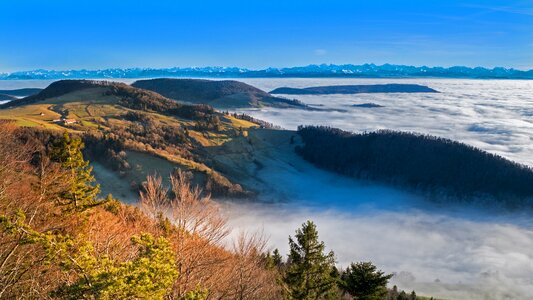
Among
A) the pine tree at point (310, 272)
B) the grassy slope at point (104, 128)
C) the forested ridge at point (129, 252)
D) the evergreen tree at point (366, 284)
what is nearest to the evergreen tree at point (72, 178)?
the forested ridge at point (129, 252)

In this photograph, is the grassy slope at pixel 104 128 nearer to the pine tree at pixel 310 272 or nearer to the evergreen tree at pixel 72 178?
the pine tree at pixel 310 272

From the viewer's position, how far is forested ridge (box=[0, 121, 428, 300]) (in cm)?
1151

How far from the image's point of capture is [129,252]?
57.4 feet

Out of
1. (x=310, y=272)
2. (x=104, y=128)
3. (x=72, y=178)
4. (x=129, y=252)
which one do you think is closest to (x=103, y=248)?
(x=129, y=252)

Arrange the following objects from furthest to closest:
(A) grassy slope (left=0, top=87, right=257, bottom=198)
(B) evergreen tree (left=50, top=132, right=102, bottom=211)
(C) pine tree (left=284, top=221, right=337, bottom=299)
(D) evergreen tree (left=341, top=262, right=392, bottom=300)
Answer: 1. (A) grassy slope (left=0, top=87, right=257, bottom=198)
2. (D) evergreen tree (left=341, top=262, right=392, bottom=300)
3. (C) pine tree (left=284, top=221, right=337, bottom=299)
4. (B) evergreen tree (left=50, top=132, right=102, bottom=211)

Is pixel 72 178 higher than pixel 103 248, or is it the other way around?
pixel 72 178

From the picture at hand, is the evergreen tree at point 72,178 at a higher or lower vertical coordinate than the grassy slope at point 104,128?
higher

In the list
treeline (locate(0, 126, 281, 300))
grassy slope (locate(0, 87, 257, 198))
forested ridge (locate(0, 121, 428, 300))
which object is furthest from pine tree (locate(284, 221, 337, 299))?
grassy slope (locate(0, 87, 257, 198))

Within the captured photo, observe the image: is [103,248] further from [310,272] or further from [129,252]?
[310,272]

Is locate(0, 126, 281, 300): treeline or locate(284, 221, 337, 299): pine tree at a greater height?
locate(0, 126, 281, 300): treeline

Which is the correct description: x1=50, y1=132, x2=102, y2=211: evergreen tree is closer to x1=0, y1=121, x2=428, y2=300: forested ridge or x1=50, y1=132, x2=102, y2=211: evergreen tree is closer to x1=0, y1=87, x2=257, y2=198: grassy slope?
x1=0, y1=121, x2=428, y2=300: forested ridge

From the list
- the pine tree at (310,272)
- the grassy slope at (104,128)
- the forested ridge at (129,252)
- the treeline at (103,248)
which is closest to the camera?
the treeline at (103,248)

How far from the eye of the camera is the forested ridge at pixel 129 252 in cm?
1151

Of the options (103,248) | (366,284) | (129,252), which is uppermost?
(103,248)
